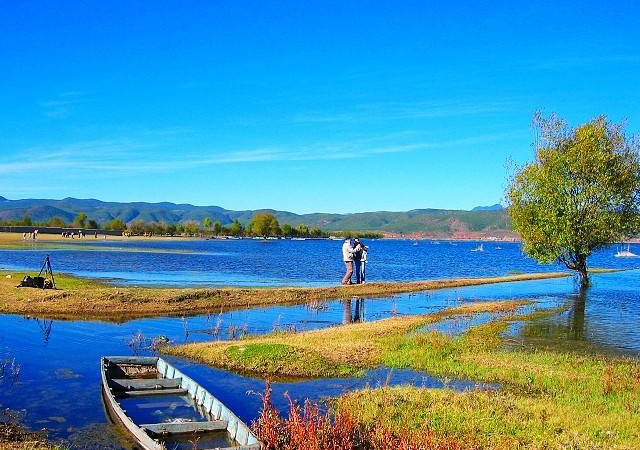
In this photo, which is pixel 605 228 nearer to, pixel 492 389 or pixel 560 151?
pixel 560 151

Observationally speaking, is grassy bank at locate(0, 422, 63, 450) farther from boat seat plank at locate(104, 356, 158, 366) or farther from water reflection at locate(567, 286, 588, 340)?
water reflection at locate(567, 286, 588, 340)

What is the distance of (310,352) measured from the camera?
77.1ft

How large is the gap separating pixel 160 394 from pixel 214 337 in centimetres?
1082

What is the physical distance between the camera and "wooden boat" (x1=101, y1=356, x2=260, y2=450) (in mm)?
13375

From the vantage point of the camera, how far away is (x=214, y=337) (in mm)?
28828

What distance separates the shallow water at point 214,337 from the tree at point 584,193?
17.3 feet

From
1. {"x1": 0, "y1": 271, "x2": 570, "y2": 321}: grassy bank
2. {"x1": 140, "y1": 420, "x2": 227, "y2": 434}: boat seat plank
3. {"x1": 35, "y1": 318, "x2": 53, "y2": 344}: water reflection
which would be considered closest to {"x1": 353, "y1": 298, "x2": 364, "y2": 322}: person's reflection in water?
{"x1": 0, "y1": 271, "x2": 570, "y2": 321}: grassy bank

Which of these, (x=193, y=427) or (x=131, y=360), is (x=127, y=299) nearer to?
(x=131, y=360)

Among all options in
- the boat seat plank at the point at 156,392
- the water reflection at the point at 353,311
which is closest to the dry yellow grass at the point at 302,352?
the boat seat plank at the point at 156,392

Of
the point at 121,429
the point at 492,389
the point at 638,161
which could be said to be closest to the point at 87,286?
the point at 121,429

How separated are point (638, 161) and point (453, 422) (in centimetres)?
4196

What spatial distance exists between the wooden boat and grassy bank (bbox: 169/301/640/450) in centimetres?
331

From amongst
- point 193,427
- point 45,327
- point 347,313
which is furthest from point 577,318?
point 45,327

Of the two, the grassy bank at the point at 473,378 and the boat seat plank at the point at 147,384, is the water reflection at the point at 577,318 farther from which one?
the boat seat plank at the point at 147,384
